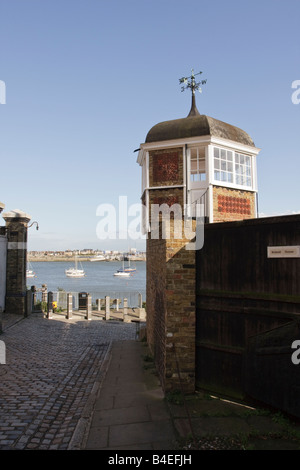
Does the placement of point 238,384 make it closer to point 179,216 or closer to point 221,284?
point 221,284

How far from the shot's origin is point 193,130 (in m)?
10.3

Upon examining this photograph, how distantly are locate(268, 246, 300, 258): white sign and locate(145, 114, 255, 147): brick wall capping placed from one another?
591cm

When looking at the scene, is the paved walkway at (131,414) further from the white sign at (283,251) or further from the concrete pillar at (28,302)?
the concrete pillar at (28,302)

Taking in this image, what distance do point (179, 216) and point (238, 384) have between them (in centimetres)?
550

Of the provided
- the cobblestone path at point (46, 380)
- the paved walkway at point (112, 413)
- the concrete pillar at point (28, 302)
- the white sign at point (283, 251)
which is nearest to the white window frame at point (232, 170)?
the white sign at point (283, 251)

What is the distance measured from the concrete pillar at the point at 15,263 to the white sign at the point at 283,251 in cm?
1584

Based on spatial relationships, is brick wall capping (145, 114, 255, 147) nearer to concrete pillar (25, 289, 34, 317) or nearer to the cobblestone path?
the cobblestone path

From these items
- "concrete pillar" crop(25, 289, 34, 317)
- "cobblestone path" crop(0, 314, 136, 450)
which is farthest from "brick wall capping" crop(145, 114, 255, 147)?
"concrete pillar" crop(25, 289, 34, 317)

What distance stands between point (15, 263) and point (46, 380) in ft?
37.2

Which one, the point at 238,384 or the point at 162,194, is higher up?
the point at 162,194

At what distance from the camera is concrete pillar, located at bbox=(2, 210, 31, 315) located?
1766 centimetres

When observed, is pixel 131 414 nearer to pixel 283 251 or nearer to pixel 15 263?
pixel 283 251
